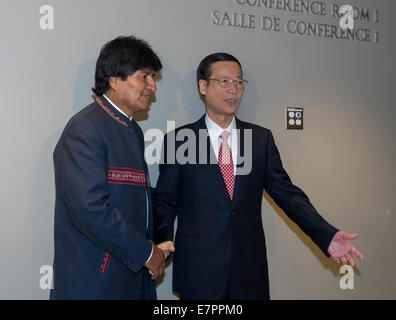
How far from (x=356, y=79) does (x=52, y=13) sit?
204 cm

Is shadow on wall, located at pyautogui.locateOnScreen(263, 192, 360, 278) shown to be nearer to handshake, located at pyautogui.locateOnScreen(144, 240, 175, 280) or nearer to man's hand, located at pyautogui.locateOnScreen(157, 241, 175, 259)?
man's hand, located at pyautogui.locateOnScreen(157, 241, 175, 259)

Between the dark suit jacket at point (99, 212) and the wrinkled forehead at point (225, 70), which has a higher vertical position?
the wrinkled forehead at point (225, 70)

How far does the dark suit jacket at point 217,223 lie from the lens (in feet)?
7.48

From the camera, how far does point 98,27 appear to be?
2.50 m

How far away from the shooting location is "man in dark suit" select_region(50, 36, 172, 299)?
1.81 m

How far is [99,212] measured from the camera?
1.77 meters

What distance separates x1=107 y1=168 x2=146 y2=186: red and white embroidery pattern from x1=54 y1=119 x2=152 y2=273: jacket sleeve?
0.18ft

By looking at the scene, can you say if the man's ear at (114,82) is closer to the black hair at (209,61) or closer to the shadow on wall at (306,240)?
the black hair at (209,61)

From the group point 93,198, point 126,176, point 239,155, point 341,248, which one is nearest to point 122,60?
point 126,176

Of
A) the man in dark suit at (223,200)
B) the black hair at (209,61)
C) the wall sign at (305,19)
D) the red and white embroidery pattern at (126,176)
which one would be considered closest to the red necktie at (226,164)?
the man in dark suit at (223,200)
